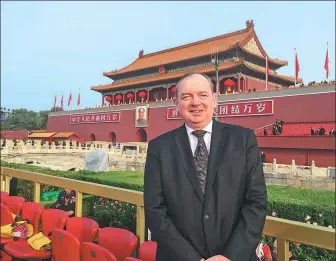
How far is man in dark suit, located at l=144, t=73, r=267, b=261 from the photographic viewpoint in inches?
57.0

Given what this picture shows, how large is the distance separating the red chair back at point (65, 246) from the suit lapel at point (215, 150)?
1.27 meters

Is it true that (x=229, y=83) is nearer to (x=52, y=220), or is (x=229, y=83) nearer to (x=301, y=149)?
(x=301, y=149)

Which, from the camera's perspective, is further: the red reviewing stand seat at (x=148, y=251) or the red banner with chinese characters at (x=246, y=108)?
the red banner with chinese characters at (x=246, y=108)

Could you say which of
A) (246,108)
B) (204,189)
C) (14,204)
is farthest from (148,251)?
(246,108)

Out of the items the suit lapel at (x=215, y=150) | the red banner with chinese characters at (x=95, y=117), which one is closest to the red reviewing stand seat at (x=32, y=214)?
the suit lapel at (x=215, y=150)

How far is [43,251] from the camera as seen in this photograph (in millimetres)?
2857

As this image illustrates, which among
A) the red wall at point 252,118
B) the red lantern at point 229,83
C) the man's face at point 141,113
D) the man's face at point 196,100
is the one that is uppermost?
the red lantern at point 229,83

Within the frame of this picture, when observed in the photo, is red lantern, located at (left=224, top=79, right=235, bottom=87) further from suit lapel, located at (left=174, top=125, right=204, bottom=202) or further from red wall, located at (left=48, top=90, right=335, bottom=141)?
suit lapel, located at (left=174, top=125, right=204, bottom=202)

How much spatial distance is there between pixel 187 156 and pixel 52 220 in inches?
74.9

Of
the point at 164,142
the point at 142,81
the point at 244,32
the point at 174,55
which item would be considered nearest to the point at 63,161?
the point at 142,81

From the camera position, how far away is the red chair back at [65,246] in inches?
90.6

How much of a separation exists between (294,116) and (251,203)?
16.0 metres

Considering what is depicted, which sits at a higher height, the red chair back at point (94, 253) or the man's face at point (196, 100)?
the man's face at point (196, 100)

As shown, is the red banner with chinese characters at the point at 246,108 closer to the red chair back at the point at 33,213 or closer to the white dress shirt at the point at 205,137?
the red chair back at the point at 33,213
